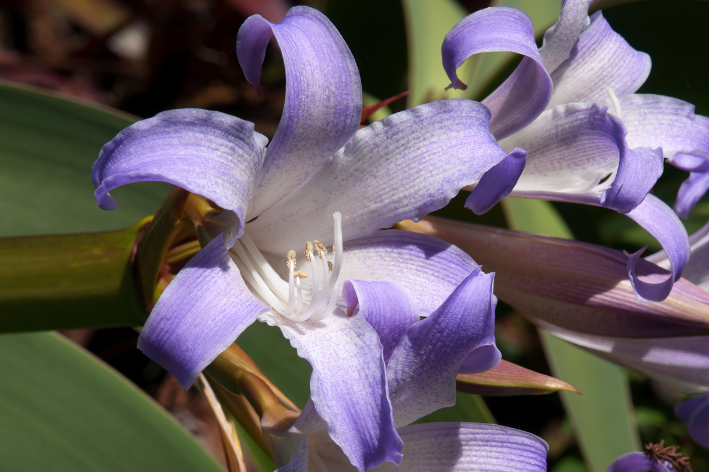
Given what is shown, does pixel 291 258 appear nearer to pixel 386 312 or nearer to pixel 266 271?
pixel 266 271

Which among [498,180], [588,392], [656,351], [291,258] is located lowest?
[588,392]

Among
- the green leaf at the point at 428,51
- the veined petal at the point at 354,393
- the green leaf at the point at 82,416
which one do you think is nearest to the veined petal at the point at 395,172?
the veined petal at the point at 354,393

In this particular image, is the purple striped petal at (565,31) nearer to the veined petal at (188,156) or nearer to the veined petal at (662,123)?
the veined petal at (662,123)

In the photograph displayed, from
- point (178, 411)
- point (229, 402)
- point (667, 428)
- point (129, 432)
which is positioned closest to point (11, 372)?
point (129, 432)

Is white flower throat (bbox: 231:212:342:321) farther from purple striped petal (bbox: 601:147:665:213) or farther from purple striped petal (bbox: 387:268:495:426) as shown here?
purple striped petal (bbox: 601:147:665:213)

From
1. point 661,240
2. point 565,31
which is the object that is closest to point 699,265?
point 661,240

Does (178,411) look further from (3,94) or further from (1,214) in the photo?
(3,94)
